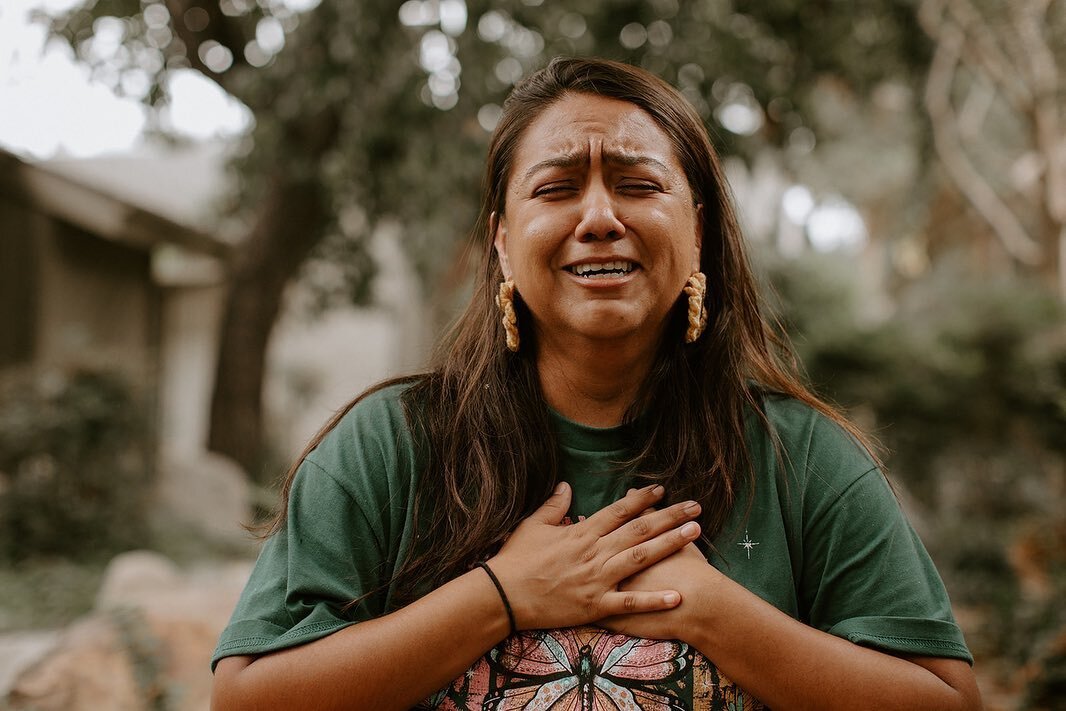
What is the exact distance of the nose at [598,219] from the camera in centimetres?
190

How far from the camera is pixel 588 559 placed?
1790 millimetres

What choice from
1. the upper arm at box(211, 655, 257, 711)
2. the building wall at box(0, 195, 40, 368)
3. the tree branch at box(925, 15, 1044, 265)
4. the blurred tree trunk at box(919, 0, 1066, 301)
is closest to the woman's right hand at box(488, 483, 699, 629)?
the upper arm at box(211, 655, 257, 711)

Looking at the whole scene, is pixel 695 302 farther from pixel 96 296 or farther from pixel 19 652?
pixel 96 296

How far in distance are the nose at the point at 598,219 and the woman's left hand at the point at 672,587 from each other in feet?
2.08

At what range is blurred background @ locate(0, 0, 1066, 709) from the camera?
238 inches

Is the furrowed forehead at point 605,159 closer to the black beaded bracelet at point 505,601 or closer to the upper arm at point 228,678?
the black beaded bracelet at point 505,601

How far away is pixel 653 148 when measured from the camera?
6.56 ft

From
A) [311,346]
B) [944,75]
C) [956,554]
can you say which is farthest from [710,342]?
[311,346]

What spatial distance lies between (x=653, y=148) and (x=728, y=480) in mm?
698

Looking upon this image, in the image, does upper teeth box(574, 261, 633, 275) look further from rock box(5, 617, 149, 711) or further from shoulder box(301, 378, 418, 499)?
rock box(5, 617, 149, 711)

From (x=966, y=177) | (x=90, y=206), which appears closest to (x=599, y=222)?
(x=90, y=206)

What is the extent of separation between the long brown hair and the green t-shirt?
0.05 metres

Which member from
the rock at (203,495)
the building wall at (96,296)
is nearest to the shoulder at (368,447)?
the building wall at (96,296)

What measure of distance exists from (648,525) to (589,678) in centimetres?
30
